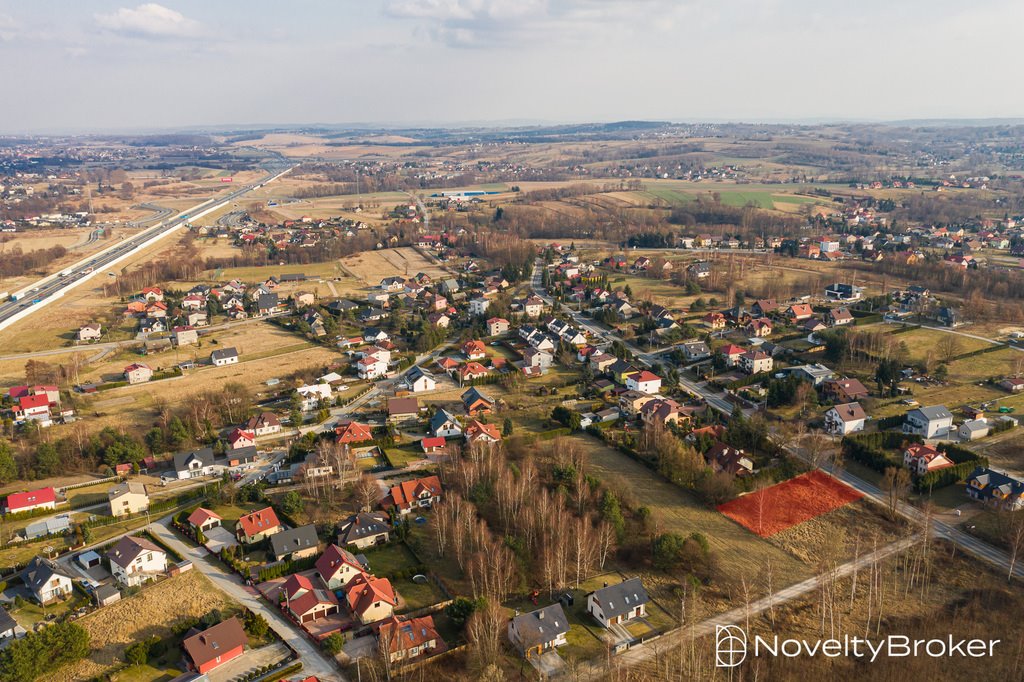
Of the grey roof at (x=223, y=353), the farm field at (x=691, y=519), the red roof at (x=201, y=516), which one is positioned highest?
the grey roof at (x=223, y=353)

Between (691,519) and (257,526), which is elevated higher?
(257,526)

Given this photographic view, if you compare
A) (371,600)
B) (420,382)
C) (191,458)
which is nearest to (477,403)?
(420,382)

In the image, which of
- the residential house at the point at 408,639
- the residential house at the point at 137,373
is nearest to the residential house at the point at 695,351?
the residential house at the point at 408,639

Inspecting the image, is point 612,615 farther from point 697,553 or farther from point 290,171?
point 290,171

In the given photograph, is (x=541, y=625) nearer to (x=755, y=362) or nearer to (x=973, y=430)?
(x=973, y=430)

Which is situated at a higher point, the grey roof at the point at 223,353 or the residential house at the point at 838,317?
the residential house at the point at 838,317

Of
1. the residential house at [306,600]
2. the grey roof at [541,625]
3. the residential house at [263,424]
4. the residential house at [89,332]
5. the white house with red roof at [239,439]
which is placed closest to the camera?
the grey roof at [541,625]

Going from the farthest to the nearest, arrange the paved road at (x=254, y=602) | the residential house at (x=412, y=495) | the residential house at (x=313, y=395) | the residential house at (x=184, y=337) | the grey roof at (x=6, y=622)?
1. the residential house at (x=184, y=337)
2. the residential house at (x=313, y=395)
3. the residential house at (x=412, y=495)
4. the grey roof at (x=6, y=622)
5. the paved road at (x=254, y=602)

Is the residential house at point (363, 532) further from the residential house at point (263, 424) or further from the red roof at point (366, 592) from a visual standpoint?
the residential house at point (263, 424)
